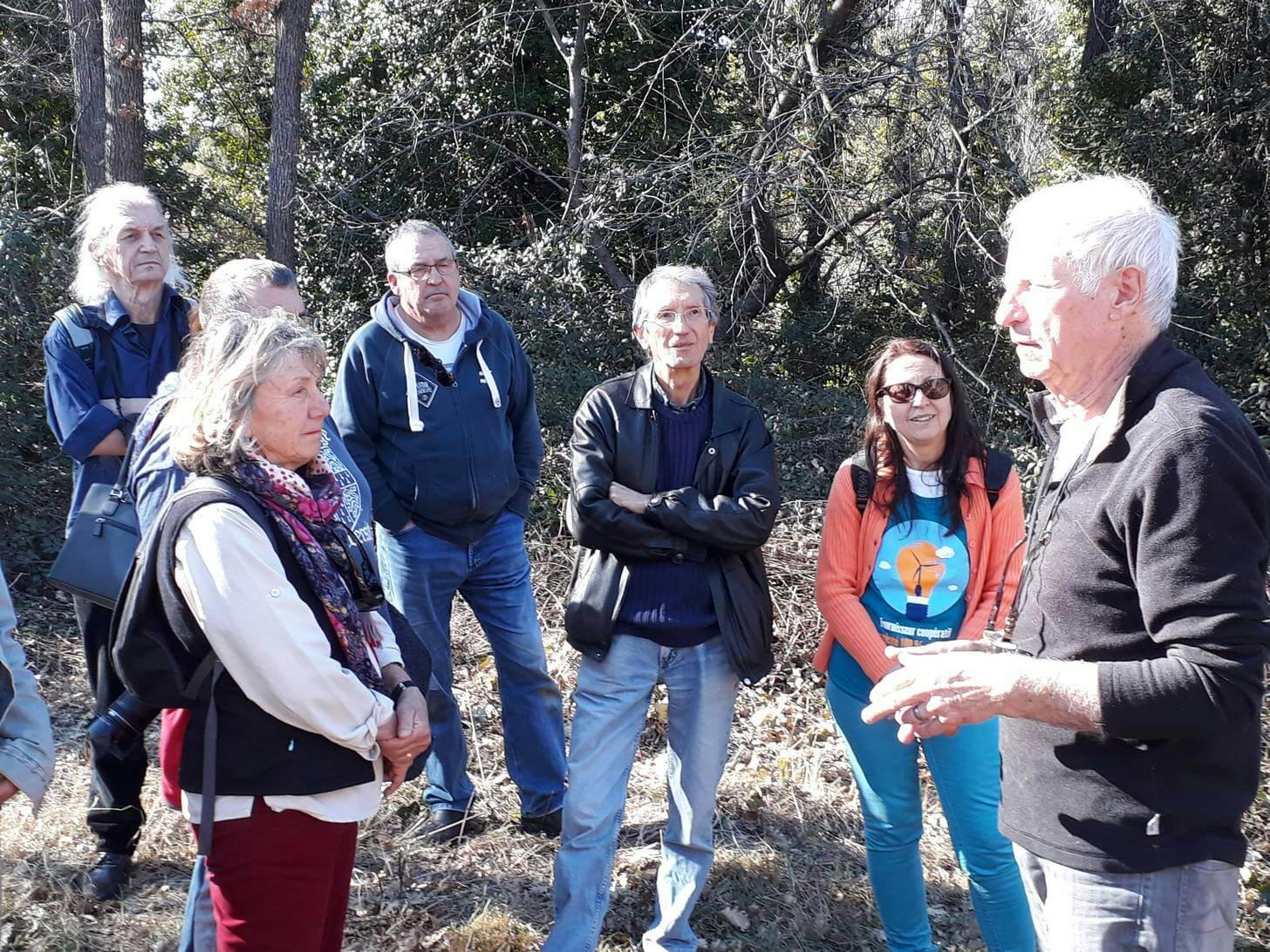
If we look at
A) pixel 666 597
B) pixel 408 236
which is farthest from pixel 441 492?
pixel 666 597

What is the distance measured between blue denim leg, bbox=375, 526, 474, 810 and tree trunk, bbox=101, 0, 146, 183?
21.5ft

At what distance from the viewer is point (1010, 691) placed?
1.90 meters

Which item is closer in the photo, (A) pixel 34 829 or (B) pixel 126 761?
(B) pixel 126 761

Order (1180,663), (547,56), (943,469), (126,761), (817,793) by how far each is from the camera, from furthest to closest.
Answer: (547,56)
(817,793)
(126,761)
(943,469)
(1180,663)

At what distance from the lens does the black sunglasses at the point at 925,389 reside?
3248 millimetres

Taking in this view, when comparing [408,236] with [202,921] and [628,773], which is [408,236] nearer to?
[628,773]

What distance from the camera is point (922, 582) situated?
3252 millimetres

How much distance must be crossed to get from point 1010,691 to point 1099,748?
0.22 m

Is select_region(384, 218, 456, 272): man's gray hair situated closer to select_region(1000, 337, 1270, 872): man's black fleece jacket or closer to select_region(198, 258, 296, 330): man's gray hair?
select_region(198, 258, 296, 330): man's gray hair

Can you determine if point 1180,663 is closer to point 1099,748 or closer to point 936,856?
point 1099,748

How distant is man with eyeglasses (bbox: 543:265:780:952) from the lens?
322cm

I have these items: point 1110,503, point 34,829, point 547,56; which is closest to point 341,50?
point 547,56

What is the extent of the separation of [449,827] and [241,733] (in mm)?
1985

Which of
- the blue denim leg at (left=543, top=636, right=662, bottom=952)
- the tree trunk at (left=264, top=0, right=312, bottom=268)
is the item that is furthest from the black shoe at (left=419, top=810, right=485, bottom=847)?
the tree trunk at (left=264, top=0, right=312, bottom=268)
